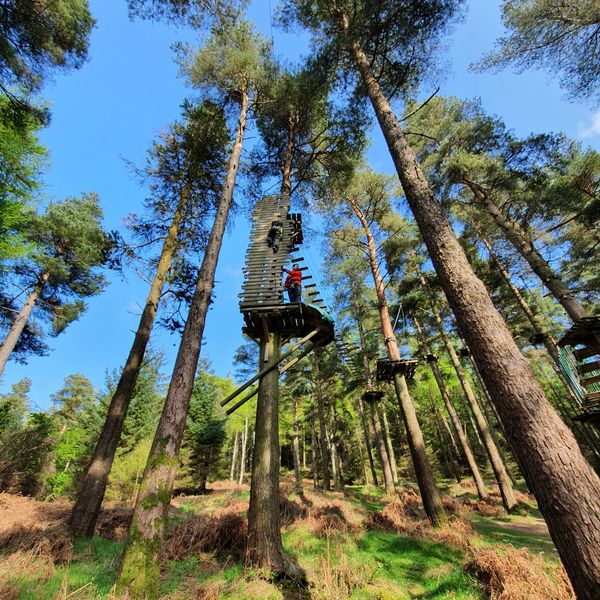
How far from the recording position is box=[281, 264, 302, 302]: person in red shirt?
8117 millimetres

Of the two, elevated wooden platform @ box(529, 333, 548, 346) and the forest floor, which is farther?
elevated wooden platform @ box(529, 333, 548, 346)

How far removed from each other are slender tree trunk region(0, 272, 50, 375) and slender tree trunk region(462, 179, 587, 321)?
2055 cm

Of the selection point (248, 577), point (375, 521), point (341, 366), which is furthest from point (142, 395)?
point (248, 577)

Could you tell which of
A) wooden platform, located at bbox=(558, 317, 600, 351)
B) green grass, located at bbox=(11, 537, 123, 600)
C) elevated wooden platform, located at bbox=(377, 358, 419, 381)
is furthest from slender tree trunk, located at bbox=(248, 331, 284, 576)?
wooden platform, located at bbox=(558, 317, 600, 351)

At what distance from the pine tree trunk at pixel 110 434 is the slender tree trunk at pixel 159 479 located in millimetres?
3749

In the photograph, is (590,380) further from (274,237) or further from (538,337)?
(274,237)

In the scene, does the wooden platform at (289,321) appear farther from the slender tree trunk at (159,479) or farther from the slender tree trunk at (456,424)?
the slender tree trunk at (456,424)

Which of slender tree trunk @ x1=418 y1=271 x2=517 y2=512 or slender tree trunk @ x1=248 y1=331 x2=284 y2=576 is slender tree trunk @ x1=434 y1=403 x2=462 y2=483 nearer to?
slender tree trunk @ x1=418 y1=271 x2=517 y2=512

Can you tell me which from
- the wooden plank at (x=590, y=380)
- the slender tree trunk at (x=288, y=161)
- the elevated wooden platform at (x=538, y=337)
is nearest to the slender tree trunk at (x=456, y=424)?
the elevated wooden platform at (x=538, y=337)

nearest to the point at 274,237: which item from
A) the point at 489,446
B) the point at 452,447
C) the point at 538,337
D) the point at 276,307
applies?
the point at 276,307

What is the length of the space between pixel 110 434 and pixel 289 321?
5315 millimetres

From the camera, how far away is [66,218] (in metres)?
14.4

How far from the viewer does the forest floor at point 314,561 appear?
13.0ft

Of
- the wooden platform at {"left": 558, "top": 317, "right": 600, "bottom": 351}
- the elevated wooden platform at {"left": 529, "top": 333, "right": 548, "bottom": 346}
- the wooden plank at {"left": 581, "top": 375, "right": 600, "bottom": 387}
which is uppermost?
the elevated wooden platform at {"left": 529, "top": 333, "right": 548, "bottom": 346}
